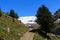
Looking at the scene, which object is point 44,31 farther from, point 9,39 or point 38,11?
point 9,39

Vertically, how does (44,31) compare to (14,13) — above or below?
below

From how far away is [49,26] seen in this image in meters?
55.5

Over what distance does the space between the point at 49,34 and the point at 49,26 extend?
3866 mm

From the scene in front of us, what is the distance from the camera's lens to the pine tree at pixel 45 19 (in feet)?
182

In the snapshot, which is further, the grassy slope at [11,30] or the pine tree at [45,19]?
the pine tree at [45,19]

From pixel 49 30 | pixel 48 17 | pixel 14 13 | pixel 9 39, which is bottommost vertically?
pixel 9 39

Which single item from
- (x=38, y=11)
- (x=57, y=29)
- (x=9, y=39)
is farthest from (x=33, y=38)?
(x=57, y=29)

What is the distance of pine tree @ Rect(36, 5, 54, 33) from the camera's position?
55500 mm

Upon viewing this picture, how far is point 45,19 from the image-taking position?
55719 mm

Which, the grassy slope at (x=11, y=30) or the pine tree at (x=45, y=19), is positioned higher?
the pine tree at (x=45, y=19)

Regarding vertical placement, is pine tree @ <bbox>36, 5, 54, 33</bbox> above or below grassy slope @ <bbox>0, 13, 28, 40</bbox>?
above

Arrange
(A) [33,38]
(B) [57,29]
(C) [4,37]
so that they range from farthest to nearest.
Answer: (B) [57,29], (A) [33,38], (C) [4,37]

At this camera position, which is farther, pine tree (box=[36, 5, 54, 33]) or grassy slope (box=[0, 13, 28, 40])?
pine tree (box=[36, 5, 54, 33])

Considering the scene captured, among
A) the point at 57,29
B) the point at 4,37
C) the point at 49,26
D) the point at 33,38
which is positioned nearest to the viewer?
the point at 4,37
